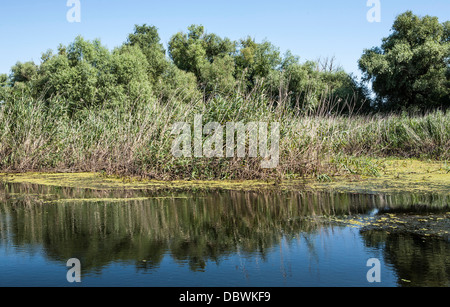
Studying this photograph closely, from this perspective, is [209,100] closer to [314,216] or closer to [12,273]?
[314,216]

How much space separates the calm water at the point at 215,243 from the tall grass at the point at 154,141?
2.66 metres

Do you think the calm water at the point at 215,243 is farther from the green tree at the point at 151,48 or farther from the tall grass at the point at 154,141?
the green tree at the point at 151,48

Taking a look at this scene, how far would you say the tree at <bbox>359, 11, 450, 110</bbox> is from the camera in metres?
35.1

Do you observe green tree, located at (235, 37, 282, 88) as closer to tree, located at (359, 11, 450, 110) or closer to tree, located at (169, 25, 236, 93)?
tree, located at (169, 25, 236, 93)

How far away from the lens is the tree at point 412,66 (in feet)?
115

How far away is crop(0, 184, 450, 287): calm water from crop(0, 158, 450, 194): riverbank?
4.09 feet

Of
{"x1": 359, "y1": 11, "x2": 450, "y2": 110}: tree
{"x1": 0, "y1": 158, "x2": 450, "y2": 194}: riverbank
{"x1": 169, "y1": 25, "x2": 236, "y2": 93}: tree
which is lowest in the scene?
{"x1": 0, "y1": 158, "x2": 450, "y2": 194}: riverbank

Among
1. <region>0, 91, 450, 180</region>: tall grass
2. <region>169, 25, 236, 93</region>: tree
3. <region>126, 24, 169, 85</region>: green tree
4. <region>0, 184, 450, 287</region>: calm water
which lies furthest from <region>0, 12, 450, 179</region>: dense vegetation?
<region>169, 25, 236, 93</region>: tree

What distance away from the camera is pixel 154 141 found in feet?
39.8

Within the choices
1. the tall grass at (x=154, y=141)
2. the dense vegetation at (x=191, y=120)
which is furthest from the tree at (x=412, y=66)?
the tall grass at (x=154, y=141)

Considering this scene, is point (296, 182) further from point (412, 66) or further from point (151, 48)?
point (151, 48)

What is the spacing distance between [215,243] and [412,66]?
3377 cm

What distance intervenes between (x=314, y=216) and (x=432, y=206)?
2191mm

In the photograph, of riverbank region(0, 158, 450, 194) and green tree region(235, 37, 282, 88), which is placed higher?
green tree region(235, 37, 282, 88)
